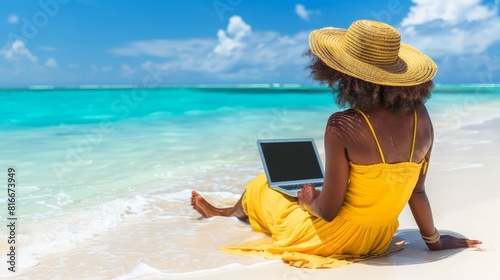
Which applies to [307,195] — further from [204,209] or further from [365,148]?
[204,209]

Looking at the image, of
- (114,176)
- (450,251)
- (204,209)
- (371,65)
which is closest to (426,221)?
(450,251)

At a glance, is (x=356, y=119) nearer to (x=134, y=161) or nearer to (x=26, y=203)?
(x=26, y=203)

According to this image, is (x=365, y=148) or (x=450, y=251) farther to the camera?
(x=450, y=251)

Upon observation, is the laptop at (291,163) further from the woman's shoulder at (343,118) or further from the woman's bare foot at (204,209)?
the woman's shoulder at (343,118)

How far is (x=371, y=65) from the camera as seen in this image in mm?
2627

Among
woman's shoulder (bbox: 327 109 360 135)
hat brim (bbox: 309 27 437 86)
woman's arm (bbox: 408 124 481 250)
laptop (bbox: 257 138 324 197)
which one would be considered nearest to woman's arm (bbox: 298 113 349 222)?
woman's shoulder (bbox: 327 109 360 135)

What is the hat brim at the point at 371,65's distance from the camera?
2561 millimetres

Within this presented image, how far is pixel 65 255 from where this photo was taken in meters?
3.44

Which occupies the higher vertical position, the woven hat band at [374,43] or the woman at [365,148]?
the woven hat band at [374,43]

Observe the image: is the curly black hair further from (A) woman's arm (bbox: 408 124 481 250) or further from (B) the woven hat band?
(A) woman's arm (bbox: 408 124 481 250)

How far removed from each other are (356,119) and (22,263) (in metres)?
2.26

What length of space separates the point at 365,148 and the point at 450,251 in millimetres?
949

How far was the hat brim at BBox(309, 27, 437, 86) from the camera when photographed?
8.40 ft

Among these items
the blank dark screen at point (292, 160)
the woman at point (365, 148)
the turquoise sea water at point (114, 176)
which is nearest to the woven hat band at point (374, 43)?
the woman at point (365, 148)
